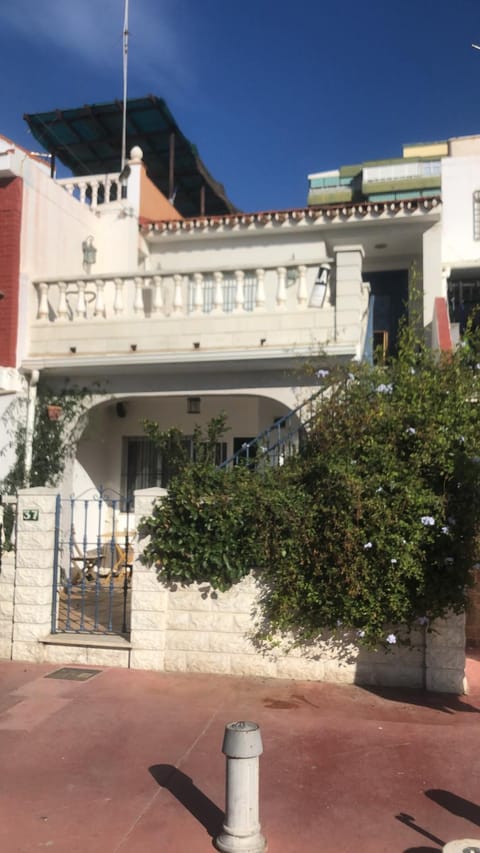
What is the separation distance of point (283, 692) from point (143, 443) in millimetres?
6743

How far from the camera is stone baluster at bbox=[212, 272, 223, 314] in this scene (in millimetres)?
8922

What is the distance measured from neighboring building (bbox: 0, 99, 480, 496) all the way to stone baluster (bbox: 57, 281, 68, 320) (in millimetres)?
33

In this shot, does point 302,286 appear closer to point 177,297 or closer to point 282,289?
point 282,289

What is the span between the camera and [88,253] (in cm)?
1093

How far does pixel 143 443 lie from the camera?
1177 centimetres

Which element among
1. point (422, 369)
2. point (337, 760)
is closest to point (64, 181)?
point (422, 369)

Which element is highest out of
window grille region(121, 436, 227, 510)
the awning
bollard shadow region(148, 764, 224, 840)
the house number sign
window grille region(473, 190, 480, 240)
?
the awning

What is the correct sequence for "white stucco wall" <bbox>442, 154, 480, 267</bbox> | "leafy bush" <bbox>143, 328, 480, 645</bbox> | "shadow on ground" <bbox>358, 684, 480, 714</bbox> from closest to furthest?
"shadow on ground" <bbox>358, 684, 480, 714</bbox>, "leafy bush" <bbox>143, 328, 480, 645</bbox>, "white stucco wall" <bbox>442, 154, 480, 267</bbox>

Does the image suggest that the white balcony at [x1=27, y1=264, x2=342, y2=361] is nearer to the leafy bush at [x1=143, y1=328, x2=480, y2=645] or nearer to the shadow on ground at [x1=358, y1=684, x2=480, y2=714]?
the leafy bush at [x1=143, y1=328, x2=480, y2=645]

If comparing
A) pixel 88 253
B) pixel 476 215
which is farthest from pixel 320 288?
pixel 476 215

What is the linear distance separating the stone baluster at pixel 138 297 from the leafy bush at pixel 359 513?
11.7ft

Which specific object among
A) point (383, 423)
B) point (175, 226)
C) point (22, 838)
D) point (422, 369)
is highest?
point (175, 226)

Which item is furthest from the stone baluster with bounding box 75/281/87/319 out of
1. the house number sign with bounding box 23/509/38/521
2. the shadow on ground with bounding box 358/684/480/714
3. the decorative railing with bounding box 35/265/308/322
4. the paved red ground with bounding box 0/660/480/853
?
the shadow on ground with bounding box 358/684/480/714

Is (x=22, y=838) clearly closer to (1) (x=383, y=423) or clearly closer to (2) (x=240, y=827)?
(2) (x=240, y=827)
